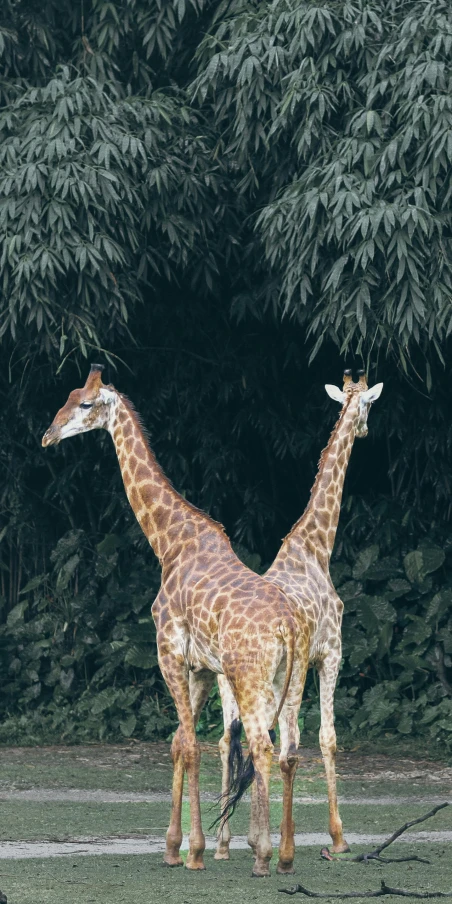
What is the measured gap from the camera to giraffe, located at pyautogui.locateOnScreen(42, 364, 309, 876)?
6727 mm

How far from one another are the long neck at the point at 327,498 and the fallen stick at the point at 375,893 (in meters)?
2.28

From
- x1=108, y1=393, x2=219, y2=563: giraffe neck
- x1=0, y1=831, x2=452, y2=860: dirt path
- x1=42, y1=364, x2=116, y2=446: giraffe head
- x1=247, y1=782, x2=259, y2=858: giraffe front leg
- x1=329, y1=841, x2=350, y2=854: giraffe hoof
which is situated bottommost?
x1=0, y1=831, x2=452, y2=860: dirt path

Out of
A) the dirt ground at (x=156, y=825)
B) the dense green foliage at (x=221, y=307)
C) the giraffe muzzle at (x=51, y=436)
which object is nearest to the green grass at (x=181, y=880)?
the dirt ground at (x=156, y=825)

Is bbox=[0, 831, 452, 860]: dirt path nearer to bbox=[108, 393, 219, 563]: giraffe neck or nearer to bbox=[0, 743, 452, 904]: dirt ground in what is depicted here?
bbox=[0, 743, 452, 904]: dirt ground

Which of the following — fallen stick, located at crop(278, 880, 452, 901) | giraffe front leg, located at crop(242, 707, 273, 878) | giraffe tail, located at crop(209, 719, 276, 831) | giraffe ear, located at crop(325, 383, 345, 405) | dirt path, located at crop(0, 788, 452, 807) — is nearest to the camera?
fallen stick, located at crop(278, 880, 452, 901)

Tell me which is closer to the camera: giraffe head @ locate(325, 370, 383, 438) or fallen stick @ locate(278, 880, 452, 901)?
fallen stick @ locate(278, 880, 452, 901)

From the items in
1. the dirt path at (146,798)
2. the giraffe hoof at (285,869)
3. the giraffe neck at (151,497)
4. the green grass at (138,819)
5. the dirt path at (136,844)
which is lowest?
the dirt path at (146,798)

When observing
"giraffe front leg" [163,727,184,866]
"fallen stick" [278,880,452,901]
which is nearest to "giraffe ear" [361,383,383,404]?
"giraffe front leg" [163,727,184,866]

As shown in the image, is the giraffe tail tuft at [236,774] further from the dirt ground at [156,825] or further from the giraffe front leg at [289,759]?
the dirt ground at [156,825]

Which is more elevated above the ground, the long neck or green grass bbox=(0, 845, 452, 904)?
the long neck

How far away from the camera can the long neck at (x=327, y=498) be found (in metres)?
8.08

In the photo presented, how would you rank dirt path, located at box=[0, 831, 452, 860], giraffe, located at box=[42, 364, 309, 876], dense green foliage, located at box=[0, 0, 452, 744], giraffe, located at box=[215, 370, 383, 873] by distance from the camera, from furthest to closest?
A: dense green foliage, located at box=[0, 0, 452, 744] < dirt path, located at box=[0, 831, 452, 860] < giraffe, located at box=[215, 370, 383, 873] < giraffe, located at box=[42, 364, 309, 876]

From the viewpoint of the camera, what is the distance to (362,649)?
12.0 metres

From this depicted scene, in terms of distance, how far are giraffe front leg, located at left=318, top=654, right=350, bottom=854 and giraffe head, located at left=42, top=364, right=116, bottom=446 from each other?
1959 mm
